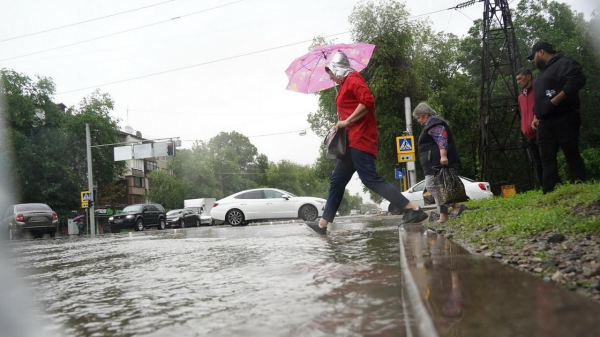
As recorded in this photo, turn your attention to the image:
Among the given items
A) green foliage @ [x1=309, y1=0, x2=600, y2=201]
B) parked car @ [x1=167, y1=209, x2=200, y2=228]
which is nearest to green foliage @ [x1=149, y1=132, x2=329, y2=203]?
parked car @ [x1=167, y1=209, x2=200, y2=228]

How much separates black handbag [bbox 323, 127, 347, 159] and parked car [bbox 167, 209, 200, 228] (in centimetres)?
2823

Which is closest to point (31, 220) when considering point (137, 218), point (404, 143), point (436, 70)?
point (137, 218)

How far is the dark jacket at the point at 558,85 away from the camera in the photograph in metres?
5.56

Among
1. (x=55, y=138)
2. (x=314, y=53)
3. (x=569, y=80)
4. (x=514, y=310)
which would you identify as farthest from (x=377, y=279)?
(x=55, y=138)

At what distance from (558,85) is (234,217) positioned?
566 inches

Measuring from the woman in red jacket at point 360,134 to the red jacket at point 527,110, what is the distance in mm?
2701

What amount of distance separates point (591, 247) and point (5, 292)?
3.56 meters

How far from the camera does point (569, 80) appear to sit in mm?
5566

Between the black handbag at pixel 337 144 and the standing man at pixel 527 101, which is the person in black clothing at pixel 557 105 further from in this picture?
the black handbag at pixel 337 144

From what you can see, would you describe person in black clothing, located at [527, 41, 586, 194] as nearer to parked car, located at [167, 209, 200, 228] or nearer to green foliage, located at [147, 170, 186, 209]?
parked car, located at [167, 209, 200, 228]

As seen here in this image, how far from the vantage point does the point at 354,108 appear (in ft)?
18.2

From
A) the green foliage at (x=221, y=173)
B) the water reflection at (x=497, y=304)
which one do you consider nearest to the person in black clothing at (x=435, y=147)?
the water reflection at (x=497, y=304)

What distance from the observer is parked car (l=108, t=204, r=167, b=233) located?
2822 cm

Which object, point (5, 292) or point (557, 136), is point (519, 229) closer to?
point (557, 136)
